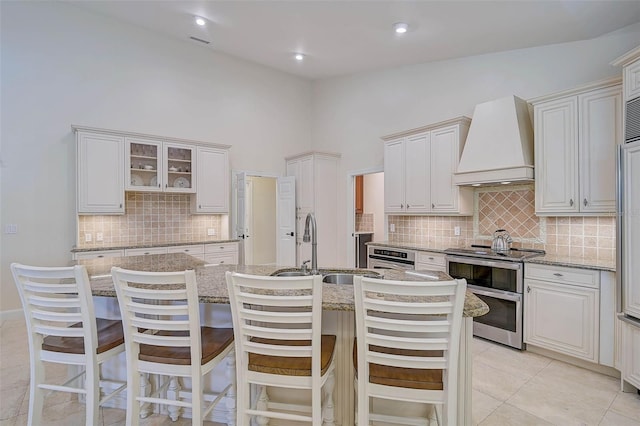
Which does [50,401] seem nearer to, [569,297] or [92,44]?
[569,297]

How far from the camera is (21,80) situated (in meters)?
4.10

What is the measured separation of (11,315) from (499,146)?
19.9ft

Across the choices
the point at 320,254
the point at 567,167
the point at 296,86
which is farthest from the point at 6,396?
the point at 296,86

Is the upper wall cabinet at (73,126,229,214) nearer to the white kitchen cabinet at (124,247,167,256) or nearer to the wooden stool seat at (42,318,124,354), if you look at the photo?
the white kitchen cabinet at (124,247,167,256)

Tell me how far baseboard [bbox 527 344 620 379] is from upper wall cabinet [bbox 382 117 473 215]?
1618 millimetres

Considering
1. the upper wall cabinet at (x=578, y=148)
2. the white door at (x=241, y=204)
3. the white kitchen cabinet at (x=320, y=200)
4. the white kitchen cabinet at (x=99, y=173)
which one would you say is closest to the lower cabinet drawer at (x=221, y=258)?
the white door at (x=241, y=204)

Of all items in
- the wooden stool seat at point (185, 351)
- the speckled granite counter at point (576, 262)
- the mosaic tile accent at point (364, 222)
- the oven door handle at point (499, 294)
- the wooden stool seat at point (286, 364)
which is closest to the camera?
the wooden stool seat at point (286, 364)

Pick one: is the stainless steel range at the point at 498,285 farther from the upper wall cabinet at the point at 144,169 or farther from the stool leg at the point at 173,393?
the upper wall cabinet at the point at 144,169

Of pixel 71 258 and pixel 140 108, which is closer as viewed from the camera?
pixel 71 258

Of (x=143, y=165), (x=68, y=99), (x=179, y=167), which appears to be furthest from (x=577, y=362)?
(x=68, y=99)

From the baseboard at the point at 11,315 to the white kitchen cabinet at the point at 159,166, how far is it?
6.51ft

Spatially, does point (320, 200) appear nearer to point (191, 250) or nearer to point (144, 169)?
point (191, 250)

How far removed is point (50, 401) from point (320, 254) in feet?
13.2

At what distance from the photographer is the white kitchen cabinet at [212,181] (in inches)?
201
